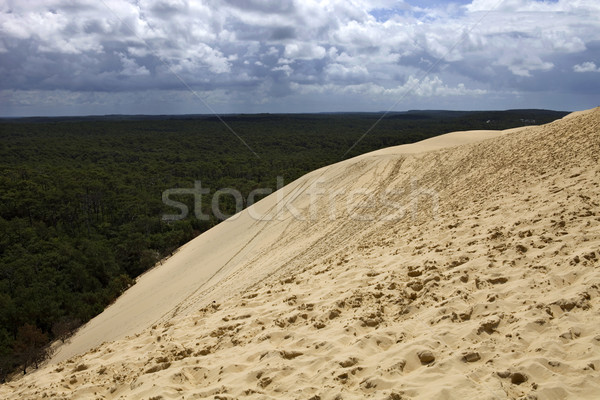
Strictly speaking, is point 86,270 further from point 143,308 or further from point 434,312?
point 434,312

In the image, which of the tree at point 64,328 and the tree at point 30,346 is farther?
the tree at point 64,328

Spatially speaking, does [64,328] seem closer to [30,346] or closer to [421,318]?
[30,346]

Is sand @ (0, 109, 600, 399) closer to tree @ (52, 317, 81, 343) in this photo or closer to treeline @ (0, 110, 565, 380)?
tree @ (52, 317, 81, 343)

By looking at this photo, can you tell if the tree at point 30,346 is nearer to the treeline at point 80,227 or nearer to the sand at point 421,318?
the treeline at point 80,227

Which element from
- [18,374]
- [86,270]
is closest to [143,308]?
[18,374]

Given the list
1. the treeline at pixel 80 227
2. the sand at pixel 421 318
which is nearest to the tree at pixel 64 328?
the treeline at pixel 80 227

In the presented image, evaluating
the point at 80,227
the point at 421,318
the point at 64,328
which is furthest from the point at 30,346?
the point at 80,227

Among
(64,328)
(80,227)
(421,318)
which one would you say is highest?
(421,318)

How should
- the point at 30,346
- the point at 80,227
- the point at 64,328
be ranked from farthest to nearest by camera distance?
the point at 80,227
the point at 64,328
the point at 30,346

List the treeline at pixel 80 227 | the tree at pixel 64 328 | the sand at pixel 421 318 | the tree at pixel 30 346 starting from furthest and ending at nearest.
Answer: the treeline at pixel 80 227 < the tree at pixel 64 328 < the tree at pixel 30 346 < the sand at pixel 421 318
